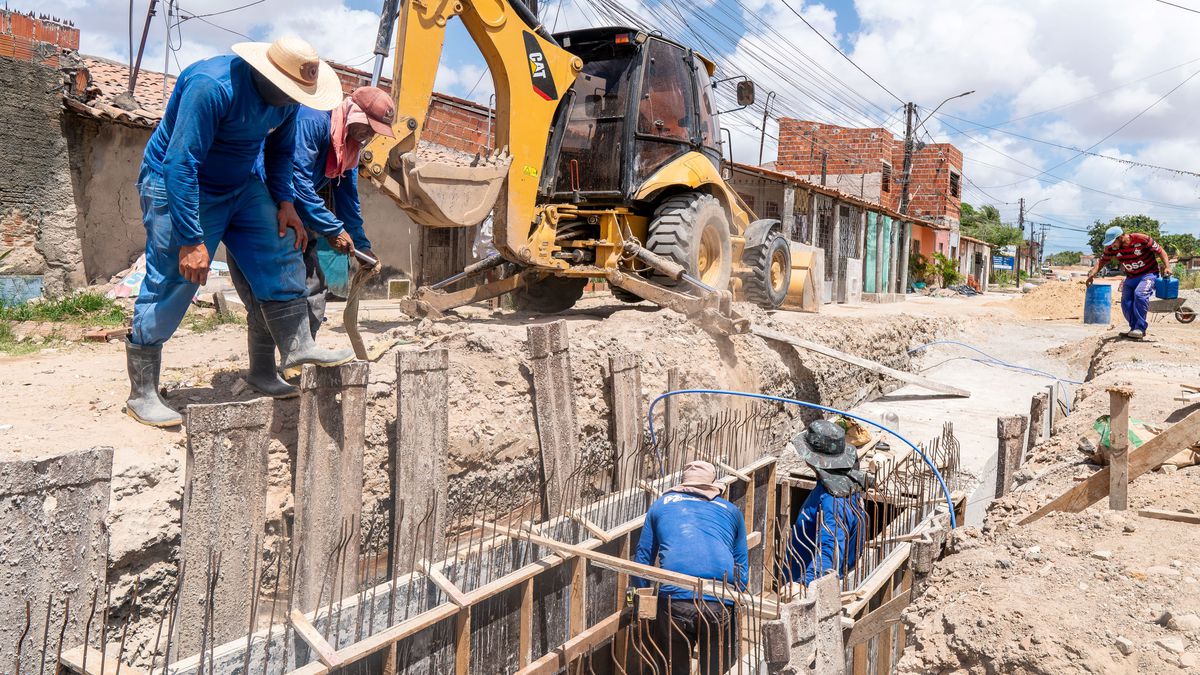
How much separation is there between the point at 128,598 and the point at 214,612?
26 cm

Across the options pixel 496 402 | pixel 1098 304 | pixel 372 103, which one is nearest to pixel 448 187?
pixel 372 103

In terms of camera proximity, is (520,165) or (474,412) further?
(520,165)

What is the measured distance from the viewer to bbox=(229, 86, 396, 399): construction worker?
140 inches

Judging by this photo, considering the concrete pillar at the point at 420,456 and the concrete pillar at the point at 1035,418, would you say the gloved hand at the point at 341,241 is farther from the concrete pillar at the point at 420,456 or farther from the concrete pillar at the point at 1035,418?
the concrete pillar at the point at 1035,418

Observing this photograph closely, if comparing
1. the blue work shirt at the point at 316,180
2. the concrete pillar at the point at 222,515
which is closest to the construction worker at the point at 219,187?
the blue work shirt at the point at 316,180

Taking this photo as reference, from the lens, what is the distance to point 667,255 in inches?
267

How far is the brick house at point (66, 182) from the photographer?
27.4ft

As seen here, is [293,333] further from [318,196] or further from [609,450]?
[609,450]

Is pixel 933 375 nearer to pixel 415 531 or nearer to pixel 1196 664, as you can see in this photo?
pixel 1196 664

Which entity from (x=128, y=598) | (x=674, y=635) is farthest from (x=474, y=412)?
(x=128, y=598)

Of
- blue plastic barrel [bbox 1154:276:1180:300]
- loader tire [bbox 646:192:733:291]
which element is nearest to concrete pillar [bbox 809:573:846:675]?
loader tire [bbox 646:192:733:291]

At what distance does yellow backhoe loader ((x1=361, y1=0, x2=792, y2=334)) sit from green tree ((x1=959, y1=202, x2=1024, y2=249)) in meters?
43.0

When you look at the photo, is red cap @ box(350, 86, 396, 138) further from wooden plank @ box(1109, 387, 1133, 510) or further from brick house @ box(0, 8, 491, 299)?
brick house @ box(0, 8, 491, 299)

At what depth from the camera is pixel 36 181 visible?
28.0 feet
